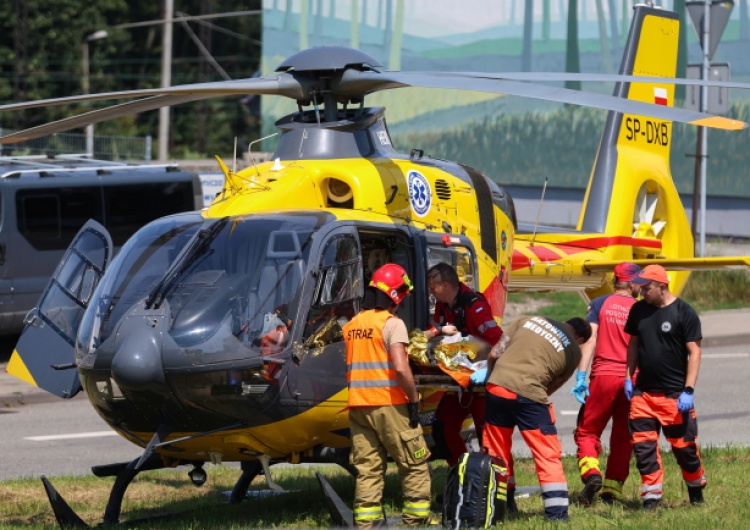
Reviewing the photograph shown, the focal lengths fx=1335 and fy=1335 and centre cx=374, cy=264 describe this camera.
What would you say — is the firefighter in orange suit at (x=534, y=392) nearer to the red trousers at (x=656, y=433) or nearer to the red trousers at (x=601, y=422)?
the red trousers at (x=656, y=433)

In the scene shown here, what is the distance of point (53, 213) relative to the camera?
17.6 meters

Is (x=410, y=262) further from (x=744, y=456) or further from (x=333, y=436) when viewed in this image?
(x=744, y=456)

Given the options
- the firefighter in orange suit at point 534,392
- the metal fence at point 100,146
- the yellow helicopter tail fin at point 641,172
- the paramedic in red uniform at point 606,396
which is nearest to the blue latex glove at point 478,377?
the firefighter in orange suit at point 534,392

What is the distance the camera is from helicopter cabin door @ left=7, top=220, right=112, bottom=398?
30.3ft

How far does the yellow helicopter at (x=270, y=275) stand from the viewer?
26.2 ft

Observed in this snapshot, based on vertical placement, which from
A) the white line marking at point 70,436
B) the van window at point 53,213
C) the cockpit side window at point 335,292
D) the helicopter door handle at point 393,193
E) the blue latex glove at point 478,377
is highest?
the helicopter door handle at point 393,193

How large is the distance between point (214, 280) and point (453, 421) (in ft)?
7.10

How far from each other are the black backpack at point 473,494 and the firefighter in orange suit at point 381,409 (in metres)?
0.16

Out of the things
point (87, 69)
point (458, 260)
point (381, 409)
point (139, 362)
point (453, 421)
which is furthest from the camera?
point (87, 69)

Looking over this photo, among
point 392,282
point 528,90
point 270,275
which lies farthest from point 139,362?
point 528,90

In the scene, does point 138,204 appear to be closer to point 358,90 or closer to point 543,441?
point 358,90

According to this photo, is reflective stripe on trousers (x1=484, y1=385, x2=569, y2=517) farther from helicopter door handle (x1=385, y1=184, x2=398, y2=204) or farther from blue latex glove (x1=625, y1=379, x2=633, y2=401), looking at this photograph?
helicopter door handle (x1=385, y1=184, x2=398, y2=204)

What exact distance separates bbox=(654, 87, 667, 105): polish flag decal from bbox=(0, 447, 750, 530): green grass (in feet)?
14.5

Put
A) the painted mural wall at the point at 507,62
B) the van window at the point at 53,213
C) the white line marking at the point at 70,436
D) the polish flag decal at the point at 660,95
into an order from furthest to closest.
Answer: the painted mural wall at the point at 507,62, the van window at the point at 53,213, the polish flag decal at the point at 660,95, the white line marking at the point at 70,436
